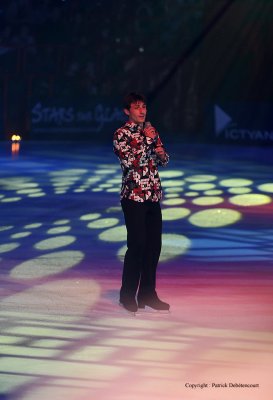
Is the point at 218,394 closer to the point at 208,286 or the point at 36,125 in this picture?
the point at 208,286

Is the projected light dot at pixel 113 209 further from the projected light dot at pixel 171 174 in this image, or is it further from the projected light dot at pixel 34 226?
the projected light dot at pixel 171 174

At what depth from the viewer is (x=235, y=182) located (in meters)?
13.3

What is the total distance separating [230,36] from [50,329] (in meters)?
21.2

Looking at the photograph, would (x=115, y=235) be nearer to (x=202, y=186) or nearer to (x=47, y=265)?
(x=47, y=265)

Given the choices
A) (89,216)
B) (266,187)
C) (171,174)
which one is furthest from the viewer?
(171,174)

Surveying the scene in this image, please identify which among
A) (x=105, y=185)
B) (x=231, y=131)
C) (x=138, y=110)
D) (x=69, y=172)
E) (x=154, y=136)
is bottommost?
(x=69, y=172)

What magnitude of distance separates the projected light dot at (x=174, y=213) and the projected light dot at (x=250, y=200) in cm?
86

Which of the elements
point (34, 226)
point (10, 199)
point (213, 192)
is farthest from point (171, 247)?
point (10, 199)

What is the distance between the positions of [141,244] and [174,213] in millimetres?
4725

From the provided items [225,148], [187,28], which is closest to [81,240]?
[225,148]

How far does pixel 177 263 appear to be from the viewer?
7.68 m

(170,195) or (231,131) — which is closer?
(170,195)

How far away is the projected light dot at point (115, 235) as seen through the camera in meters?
8.94

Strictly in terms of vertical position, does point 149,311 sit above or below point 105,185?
above
